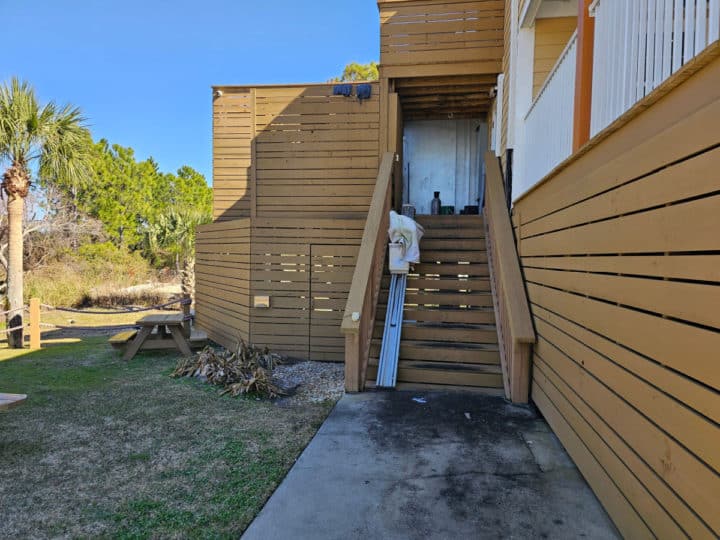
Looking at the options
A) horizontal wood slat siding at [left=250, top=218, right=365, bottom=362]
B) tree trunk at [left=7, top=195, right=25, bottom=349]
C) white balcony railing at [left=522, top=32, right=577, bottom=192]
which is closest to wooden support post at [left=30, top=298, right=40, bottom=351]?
tree trunk at [left=7, top=195, right=25, bottom=349]

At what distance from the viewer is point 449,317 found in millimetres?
4828

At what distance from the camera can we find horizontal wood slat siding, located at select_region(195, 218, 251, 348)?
20.6 feet

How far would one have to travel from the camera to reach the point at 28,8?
11484 millimetres

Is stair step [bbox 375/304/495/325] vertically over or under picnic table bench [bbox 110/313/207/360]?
over

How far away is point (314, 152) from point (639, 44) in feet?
18.3

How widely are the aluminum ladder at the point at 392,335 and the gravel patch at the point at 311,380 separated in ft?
1.70

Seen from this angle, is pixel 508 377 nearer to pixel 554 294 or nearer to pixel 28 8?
pixel 554 294

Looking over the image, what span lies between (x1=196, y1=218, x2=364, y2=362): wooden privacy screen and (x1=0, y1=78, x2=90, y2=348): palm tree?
14.8 ft

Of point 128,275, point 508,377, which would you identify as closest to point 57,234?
point 128,275

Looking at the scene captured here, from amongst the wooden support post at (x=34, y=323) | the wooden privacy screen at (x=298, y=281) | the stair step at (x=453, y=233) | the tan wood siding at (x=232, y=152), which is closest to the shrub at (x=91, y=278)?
the wooden support post at (x=34, y=323)

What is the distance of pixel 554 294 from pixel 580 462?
116 cm

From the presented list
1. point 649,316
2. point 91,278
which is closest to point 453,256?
point 649,316

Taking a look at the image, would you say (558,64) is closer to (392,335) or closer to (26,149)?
(392,335)

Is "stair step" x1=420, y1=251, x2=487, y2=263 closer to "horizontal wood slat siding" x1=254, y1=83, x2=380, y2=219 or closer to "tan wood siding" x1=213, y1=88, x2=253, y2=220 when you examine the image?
"horizontal wood slat siding" x1=254, y1=83, x2=380, y2=219
